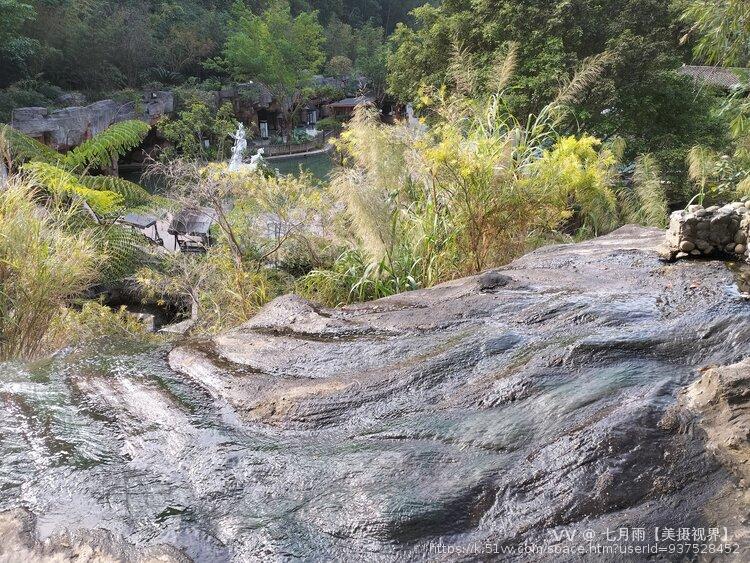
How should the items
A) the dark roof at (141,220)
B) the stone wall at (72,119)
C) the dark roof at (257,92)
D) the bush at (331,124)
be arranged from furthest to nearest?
the bush at (331,124) < the dark roof at (257,92) < the stone wall at (72,119) < the dark roof at (141,220)

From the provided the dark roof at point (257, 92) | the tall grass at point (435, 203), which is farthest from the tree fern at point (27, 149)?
the dark roof at point (257, 92)

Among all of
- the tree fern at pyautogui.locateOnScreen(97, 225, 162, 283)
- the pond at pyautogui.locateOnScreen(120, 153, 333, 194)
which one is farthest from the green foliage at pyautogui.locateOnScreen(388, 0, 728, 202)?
the pond at pyautogui.locateOnScreen(120, 153, 333, 194)

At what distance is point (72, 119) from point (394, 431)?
658 inches

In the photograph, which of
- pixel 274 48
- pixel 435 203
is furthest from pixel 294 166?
pixel 435 203

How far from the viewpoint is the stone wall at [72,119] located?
15383 mm

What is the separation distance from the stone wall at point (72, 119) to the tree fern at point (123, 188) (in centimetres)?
817

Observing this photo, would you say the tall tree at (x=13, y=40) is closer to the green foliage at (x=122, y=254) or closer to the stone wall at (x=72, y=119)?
the stone wall at (x=72, y=119)

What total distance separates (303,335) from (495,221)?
205 centimetres

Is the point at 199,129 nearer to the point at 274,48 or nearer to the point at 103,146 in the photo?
the point at 274,48

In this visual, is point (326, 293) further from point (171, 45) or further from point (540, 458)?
point (171, 45)

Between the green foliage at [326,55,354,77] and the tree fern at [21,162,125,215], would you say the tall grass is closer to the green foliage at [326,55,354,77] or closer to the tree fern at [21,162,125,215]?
the tree fern at [21,162,125,215]

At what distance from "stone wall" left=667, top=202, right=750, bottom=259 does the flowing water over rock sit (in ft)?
1.03

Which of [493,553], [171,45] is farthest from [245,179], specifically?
[171,45]

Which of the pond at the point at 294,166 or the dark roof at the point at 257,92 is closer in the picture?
the pond at the point at 294,166
